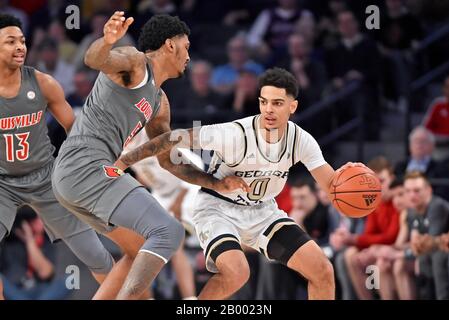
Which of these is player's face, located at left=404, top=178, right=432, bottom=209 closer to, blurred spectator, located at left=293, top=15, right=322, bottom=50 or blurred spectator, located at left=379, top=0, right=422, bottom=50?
blurred spectator, located at left=379, top=0, right=422, bottom=50

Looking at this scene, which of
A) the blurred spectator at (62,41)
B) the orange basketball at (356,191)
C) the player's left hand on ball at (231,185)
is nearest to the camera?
the player's left hand on ball at (231,185)

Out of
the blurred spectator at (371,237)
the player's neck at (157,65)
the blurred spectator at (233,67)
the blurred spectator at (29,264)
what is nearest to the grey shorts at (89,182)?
the player's neck at (157,65)

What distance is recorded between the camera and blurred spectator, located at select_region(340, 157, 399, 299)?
9.20 m

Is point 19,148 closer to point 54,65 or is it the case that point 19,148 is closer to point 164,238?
point 164,238

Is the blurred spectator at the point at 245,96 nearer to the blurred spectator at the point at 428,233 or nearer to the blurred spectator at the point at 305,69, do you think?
the blurred spectator at the point at 305,69

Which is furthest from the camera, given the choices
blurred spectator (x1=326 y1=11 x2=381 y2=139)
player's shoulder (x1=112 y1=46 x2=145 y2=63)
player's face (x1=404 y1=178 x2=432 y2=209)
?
blurred spectator (x1=326 y1=11 x2=381 y2=139)

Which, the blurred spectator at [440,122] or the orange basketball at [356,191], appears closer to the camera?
the orange basketball at [356,191]

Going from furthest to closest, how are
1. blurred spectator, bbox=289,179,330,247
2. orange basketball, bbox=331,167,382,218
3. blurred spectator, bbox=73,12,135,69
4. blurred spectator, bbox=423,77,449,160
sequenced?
blurred spectator, bbox=73,12,135,69
blurred spectator, bbox=423,77,449,160
blurred spectator, bbox=289,179,330,247
orange basketball, bbox=331,167,382,218

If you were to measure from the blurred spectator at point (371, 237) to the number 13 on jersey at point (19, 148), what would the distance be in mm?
3650

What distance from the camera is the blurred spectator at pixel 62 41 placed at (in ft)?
42.4

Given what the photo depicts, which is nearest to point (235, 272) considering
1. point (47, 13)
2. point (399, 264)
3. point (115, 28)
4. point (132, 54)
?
point (132, 54)

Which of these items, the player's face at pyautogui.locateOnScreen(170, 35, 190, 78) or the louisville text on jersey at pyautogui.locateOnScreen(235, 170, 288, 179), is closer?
the player's face at pyautogui.locateOnScreen(170, 35, 190, 78)

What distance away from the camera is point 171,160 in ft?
22.4

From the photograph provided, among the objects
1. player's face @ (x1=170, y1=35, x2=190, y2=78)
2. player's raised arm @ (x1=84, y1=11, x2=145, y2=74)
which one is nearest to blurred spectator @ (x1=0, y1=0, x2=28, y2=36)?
player's face @ (x1=170, y1=35, x2=190, y2=78)
